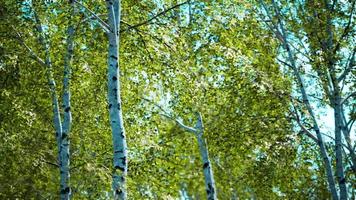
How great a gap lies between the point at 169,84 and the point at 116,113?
2509 millimetres

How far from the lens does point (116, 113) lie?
354 inches

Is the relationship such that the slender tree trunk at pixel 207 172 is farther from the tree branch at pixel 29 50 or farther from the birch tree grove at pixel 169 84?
the tree branch at pixel 29 50

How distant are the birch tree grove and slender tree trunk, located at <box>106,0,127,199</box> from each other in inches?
12.5

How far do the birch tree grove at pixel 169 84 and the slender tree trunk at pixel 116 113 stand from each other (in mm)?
317

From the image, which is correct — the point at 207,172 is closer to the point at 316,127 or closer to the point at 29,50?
the point at 316,127

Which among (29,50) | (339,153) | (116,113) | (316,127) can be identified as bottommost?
(116,113)

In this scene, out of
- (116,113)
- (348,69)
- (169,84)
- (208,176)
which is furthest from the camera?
(208,176)

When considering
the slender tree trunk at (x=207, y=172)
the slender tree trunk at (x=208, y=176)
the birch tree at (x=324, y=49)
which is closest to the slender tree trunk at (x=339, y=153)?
the birch tree at (x=324, y=49)

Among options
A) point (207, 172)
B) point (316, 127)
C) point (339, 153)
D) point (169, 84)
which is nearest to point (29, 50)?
point (169, 84)

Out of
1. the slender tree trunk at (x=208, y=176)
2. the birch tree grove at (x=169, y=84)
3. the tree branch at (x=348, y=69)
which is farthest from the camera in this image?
the slender tree trunk at (x=208, y=176)

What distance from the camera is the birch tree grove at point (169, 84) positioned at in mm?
11477

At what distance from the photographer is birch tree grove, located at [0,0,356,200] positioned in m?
11.5

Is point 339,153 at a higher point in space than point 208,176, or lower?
lower

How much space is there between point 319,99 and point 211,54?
10.8 ft
